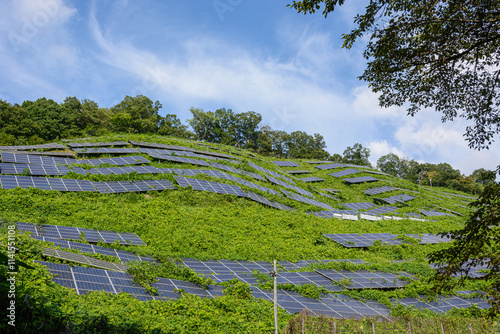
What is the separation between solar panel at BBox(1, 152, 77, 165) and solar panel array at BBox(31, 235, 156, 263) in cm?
1559

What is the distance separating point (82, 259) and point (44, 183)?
45.2ft

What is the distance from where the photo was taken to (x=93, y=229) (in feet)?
63.5

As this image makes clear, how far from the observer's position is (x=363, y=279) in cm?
1877

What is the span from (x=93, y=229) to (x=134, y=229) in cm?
274

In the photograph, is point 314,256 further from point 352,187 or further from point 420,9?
point 352,187

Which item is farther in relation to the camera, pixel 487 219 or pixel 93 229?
pixel 93 229

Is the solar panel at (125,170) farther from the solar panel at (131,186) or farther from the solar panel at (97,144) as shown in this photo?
the solar panel at (97,144)

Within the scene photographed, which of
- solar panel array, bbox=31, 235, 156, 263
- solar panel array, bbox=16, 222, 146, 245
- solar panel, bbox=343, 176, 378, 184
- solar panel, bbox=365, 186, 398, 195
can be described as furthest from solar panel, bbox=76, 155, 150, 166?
solar panel, bbox=343, 176, 378, 184

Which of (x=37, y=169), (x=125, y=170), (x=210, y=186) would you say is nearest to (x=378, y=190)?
(x=210, y=186)

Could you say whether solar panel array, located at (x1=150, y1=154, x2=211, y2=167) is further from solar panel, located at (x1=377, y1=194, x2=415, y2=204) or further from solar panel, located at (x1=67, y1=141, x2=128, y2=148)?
solar panel, located at (x1=377, y1=194, x2=415, y2=204)

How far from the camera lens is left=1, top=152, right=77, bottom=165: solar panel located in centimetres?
2681

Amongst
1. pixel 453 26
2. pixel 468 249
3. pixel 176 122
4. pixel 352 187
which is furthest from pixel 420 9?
pixel 176 122

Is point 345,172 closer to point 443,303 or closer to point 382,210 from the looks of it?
point 382,210

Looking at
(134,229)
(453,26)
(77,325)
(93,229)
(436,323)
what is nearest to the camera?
(77,325)
